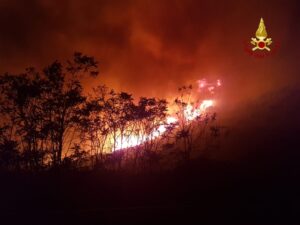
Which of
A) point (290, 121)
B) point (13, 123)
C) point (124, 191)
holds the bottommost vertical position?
point (124, 191)

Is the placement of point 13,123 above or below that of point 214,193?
above

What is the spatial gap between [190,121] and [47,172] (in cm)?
1706

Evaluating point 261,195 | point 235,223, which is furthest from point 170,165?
point 235,223

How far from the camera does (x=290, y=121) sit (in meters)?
51.4

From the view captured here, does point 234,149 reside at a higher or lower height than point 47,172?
higher

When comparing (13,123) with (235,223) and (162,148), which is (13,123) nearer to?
(162,148)

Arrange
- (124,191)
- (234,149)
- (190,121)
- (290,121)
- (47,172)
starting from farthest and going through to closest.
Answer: (290,121) < (234,149) < (190,121) < (47,172) < (124,191)

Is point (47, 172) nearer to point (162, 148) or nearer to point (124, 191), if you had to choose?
point (124, 191)

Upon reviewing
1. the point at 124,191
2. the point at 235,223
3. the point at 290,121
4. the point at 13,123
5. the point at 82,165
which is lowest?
the point at 235,223

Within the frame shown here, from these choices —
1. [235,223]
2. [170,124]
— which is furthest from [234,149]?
[235,223]

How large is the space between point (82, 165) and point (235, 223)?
62.8 ft

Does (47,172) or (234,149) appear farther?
(234,149)

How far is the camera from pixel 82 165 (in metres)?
32.6

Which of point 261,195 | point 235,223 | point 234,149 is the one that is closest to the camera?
point 235,223
